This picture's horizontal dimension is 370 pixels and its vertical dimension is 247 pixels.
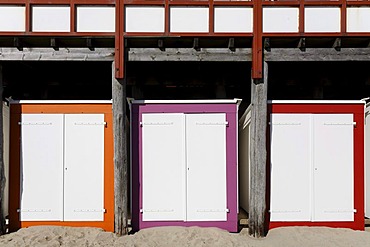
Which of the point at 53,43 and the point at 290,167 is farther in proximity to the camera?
the point at 290,167

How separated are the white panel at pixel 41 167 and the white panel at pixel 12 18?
59.7 inches

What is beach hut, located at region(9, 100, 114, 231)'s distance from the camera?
6379 millimetres

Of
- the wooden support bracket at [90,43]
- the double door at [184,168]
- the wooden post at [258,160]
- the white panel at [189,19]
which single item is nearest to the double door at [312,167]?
the wooden post at [258,160]

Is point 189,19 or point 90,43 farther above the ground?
point 189,19

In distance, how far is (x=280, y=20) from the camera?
6.32m

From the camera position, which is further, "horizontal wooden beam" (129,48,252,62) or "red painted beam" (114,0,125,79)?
"horizontal wooden beam" (129,48,252,62)

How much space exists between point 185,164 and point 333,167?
265 cm

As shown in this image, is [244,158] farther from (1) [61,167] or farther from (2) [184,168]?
(1) [61,167]

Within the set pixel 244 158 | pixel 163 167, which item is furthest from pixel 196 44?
pixel 244 158

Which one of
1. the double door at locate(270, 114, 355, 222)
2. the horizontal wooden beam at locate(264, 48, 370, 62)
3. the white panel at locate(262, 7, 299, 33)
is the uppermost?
the white panel at locate(262, 7, 299, 33)

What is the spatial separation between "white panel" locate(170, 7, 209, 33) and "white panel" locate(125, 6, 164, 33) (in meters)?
0.21

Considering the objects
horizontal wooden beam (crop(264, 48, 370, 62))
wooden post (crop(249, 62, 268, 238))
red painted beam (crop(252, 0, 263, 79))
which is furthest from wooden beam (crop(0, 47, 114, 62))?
horizontal wooden beam (crop(264, 48, 370, 62))

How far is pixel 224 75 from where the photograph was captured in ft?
28.0

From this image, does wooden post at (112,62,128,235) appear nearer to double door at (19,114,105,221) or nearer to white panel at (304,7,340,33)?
Result: double door at (19,114,105,221)
